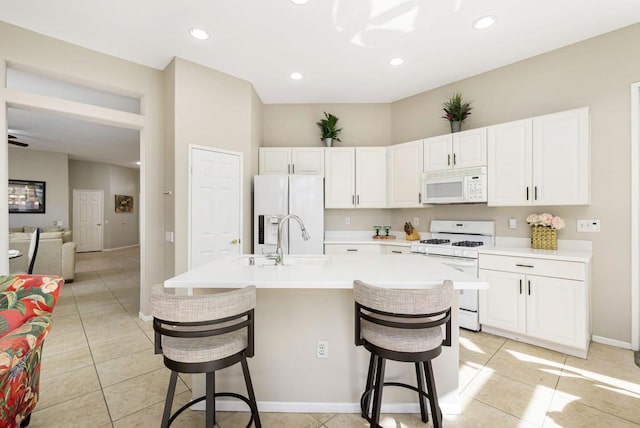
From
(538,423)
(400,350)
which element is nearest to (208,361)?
(400,350)

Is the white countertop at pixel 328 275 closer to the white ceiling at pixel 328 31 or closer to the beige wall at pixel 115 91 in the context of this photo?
the beige wall at pixel 115 91

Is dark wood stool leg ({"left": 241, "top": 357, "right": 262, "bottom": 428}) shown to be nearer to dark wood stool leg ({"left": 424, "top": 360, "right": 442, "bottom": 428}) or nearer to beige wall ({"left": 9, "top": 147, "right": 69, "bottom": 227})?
dark wood stool leg ({"left": 424, "top": 360, "right": 442, "bottom": 428})

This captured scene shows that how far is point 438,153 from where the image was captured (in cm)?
359

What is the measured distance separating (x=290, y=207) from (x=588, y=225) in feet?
10.6

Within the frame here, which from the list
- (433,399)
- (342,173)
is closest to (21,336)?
(433,399)

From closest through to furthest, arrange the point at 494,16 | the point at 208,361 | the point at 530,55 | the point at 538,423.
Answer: the point at 208,361, the point at 538,423, the point at 494,16, the point at 530,55

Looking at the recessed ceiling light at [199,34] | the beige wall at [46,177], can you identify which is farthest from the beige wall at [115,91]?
the beige wall at [46,177]

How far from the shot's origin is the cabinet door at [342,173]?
4176 millimetres

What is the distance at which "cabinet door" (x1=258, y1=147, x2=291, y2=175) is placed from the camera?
415 cm

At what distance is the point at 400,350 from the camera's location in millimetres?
1374

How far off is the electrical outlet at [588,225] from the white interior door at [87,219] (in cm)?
1132

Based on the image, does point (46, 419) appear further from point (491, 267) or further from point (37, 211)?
point (37, 211)

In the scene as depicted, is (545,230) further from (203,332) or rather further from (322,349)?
(203,332)

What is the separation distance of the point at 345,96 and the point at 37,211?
8120mm
